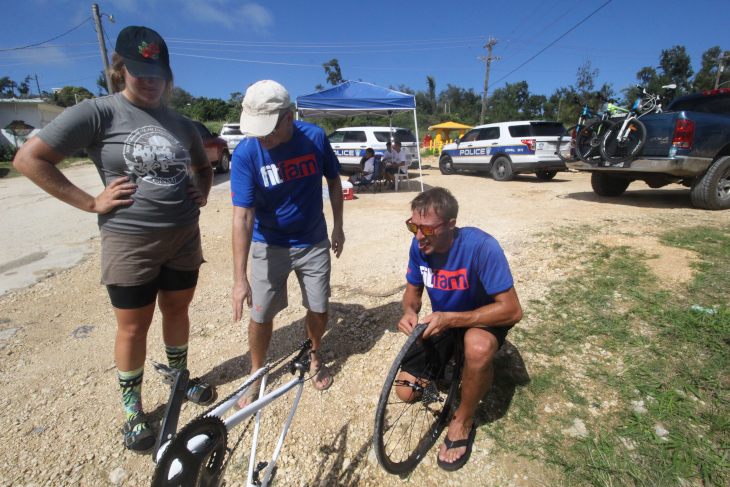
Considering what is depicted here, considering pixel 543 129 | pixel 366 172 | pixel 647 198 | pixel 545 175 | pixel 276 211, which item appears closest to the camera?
pixel 276 211

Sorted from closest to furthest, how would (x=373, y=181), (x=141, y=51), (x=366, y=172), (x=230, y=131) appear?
1. (x=141, y=51)
2. (x=366, y=172)
3. (x=373, y=181)
4. (x=230, y=131)

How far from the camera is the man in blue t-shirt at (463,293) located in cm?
190

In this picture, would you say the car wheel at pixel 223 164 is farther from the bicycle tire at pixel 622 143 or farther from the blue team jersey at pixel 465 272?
the blue team jersey at pixel 465 272

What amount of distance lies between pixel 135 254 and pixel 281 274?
31.3 inches

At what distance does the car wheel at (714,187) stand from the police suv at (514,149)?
4.00 meters

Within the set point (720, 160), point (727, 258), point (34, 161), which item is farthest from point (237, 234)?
point (720, 160)

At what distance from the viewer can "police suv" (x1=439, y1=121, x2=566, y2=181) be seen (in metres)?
10.2

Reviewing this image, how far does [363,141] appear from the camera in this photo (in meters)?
13.2

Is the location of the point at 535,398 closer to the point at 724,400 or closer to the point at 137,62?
the point at 724,400

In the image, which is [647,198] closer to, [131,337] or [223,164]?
[131,337]

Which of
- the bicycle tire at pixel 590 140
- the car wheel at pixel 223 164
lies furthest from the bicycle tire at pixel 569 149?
the car wheel at pixel 223 164

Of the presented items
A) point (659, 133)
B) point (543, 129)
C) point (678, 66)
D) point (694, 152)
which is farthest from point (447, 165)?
point (678, 66)

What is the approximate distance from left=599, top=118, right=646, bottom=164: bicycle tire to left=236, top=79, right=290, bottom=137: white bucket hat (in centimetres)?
635

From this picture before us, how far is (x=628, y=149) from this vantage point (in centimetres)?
637
